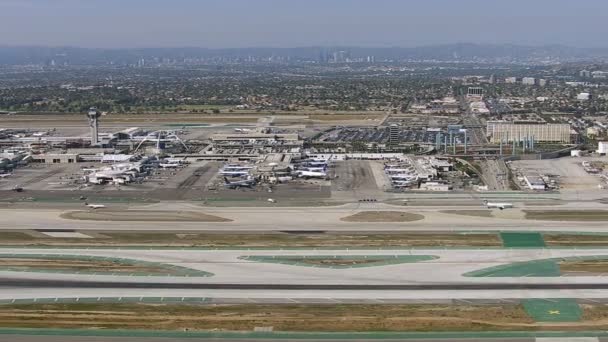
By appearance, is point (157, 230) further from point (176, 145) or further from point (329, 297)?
point (176, 145)

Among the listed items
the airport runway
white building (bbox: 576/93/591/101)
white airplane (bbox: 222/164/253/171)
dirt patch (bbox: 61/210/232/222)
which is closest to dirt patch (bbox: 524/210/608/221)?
the airport runway

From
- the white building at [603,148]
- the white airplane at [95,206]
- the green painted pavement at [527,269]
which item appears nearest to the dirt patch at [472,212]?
the green painted pavement at [527,269]

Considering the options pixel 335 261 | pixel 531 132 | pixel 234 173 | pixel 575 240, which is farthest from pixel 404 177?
pixel 531 132

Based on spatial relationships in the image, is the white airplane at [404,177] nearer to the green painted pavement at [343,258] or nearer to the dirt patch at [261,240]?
the dirt patch at [261,240]

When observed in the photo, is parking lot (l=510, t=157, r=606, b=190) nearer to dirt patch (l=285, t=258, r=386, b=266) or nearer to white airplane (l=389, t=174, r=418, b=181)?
white airplane (l=389, t=174, r=418, b=181)

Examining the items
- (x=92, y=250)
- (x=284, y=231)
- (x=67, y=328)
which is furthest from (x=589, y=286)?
(x=92, y=250)

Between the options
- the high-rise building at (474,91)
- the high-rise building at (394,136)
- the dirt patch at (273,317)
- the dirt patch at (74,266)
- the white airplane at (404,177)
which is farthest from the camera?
the high-rise building at (474,91)
